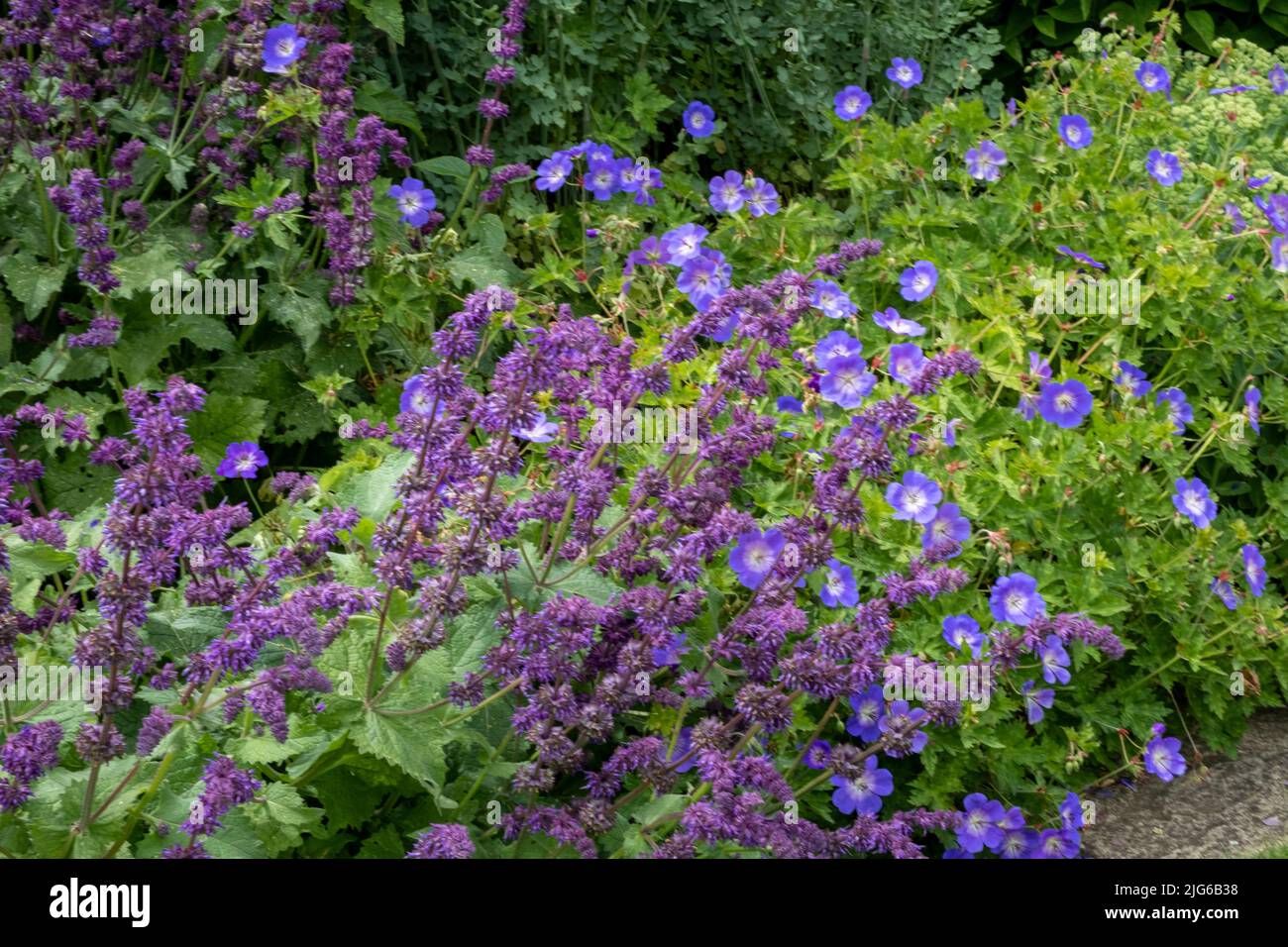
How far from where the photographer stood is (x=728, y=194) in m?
4.66

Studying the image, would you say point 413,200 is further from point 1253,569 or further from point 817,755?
point 1253,569

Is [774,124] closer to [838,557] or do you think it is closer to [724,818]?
[838,557]

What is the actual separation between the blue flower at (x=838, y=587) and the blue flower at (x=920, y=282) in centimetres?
128

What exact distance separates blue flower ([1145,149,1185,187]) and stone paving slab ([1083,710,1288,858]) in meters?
1.78

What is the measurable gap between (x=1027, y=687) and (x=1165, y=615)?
0.58 metres

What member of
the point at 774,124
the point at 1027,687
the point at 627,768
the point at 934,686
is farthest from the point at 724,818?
the point at 774,124

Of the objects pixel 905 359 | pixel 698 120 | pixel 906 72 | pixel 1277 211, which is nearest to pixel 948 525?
pixel 905 359

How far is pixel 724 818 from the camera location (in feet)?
7.35

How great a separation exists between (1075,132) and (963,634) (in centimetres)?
231

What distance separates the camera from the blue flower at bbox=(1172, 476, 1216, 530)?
3527mm

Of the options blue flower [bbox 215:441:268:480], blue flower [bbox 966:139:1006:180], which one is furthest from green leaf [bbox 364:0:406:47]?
blue flower [bbox 966:139:1006:180]

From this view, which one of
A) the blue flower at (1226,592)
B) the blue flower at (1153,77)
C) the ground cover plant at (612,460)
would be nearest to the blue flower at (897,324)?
the ground cover plant at (612,460)

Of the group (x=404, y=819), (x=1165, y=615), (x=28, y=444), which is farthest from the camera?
(x=28, y=444)

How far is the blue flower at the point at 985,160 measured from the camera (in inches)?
181
